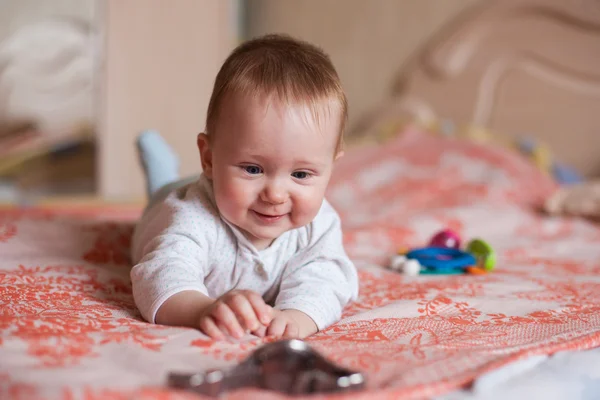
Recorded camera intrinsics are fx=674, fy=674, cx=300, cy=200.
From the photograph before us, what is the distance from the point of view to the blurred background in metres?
3.03

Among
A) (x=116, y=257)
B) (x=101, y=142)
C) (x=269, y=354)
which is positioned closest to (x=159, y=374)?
(x=269, y=354)

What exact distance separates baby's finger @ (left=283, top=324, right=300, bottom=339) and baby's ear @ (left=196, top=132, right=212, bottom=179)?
306mm

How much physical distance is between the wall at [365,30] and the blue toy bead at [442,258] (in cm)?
177

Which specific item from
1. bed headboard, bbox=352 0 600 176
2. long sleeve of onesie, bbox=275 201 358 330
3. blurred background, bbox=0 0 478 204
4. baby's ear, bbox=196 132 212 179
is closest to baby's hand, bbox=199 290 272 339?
long sleeve of onesie, bbox=275 201 358 330

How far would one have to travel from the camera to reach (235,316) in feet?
2.92

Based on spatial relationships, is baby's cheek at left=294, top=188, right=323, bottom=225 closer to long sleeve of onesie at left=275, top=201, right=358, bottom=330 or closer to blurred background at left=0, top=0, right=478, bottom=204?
long sleeve of onesie at left=275, top=201, right=358, bottom=330

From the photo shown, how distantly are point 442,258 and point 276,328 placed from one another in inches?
28.1

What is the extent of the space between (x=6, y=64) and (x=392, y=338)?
103 inches

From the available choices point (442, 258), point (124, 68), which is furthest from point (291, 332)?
point (124, 68)

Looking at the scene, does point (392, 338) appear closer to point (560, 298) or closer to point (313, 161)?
point (313, 161)

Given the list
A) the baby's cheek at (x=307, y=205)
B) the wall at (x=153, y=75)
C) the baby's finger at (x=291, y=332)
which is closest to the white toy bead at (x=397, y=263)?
the baby's cheek at (x=307, y=205)

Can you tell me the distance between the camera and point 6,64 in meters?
2.99

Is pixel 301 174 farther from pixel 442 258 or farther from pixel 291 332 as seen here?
pixel 442 258

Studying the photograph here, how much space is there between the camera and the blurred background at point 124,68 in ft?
9.95
